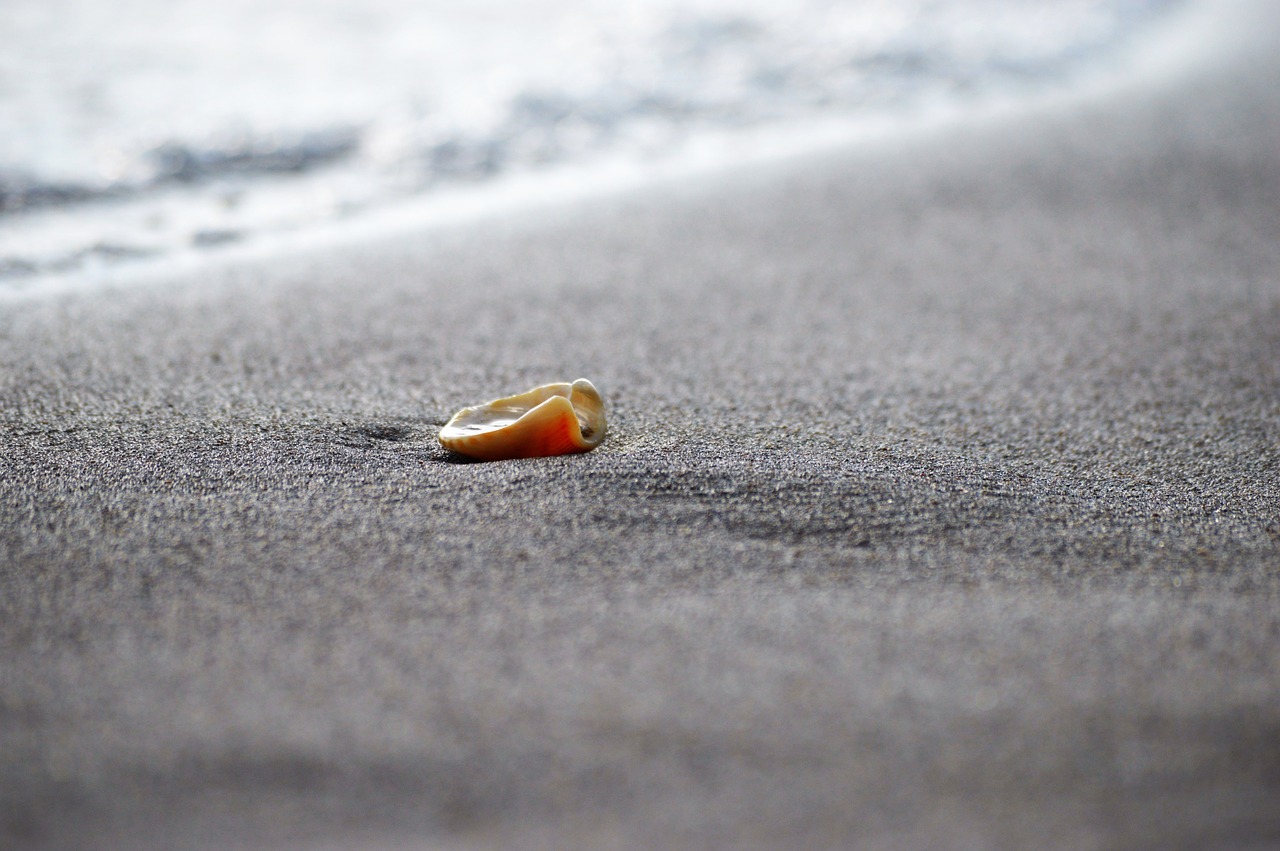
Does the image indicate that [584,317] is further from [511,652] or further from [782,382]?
[511,652]

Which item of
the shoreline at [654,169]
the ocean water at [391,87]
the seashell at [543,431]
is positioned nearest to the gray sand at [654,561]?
the seashell at [543,431]

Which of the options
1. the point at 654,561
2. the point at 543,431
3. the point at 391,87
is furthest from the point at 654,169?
the point at 654,561

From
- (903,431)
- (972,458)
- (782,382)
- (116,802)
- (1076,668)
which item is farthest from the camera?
(782,382)

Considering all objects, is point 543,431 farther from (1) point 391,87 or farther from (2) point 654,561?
(1) point 391,87

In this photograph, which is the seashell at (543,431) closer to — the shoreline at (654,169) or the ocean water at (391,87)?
the shoreline at (654,169)

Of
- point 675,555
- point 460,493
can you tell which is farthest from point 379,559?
point 675,555
